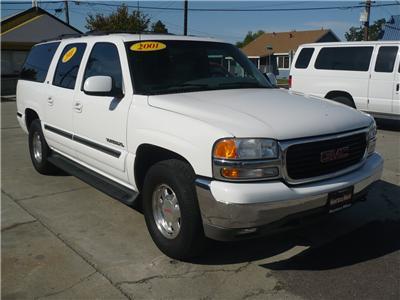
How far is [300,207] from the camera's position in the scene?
336 centimetres

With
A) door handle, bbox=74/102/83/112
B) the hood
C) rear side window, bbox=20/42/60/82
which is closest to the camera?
the hood

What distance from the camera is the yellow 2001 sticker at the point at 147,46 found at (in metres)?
4.50

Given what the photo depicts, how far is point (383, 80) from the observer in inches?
422

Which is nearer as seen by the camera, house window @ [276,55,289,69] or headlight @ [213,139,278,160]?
headlight @ [213,139,278,160]

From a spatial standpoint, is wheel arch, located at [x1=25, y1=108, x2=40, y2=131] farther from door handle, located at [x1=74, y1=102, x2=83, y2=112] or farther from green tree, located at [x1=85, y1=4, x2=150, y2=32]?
green tree, located at [x1=85, y1=4, x2=150, y2=32]

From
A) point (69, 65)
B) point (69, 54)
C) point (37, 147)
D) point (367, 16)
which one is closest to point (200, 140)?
point (69, 65)

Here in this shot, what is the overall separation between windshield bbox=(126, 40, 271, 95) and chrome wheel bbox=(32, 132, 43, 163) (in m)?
2.70

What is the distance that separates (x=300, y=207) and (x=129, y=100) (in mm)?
1842

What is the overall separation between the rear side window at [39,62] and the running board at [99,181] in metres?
1.21

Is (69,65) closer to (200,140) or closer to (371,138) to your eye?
(200,140)

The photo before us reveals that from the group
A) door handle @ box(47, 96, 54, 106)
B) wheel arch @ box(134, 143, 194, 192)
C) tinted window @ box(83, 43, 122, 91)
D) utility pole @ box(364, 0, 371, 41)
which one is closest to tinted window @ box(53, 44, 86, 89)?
door handle @ box(47, 96, 54, 106)

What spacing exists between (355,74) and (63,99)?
26.2ft

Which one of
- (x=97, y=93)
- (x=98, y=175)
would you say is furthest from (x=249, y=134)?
(x=98, y=175)

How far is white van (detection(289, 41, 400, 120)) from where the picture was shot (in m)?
10.6
